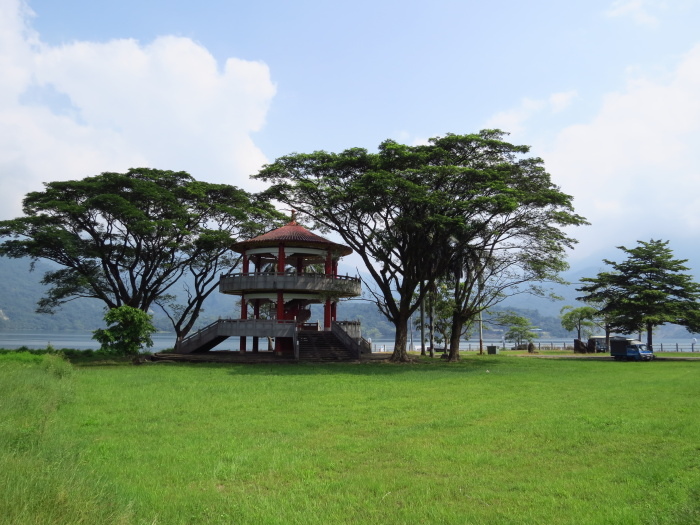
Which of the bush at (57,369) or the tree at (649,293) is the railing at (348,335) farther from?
the tree at (649,293)

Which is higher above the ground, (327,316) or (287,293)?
(287,293)

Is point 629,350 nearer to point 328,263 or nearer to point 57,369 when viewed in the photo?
point 328,263

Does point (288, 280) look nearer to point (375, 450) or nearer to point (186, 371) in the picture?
point (186, 371)

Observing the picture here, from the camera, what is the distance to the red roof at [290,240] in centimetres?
3844

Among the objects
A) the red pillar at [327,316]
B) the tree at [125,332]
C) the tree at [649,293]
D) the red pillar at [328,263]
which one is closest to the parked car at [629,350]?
the tree at [649,293]

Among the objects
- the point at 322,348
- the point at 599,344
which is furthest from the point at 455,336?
the point at 599,344

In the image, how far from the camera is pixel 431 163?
3281 cm

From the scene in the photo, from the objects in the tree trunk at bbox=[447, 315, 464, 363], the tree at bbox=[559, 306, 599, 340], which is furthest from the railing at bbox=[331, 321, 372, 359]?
the tree at bbox=[559, 306, 599, 340]

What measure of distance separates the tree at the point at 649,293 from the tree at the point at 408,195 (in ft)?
58.1

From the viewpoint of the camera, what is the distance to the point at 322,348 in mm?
37406

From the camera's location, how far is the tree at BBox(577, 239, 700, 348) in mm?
42253

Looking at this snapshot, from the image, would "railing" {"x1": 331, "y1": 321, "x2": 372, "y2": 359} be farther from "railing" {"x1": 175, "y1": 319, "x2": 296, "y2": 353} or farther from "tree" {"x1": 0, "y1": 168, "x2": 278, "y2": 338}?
"tree" {"x1": 0, "y1": 168, "x2": 278, "y2": 338}

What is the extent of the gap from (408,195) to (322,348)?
13014 millimetres

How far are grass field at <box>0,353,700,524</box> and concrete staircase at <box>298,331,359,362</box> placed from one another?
1765 centimetres
